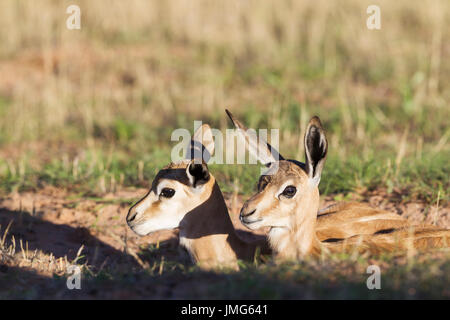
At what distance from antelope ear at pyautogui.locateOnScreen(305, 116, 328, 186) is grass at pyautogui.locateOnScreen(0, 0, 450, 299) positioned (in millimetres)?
641

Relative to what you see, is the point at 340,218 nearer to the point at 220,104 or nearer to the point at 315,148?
the point at 315,148

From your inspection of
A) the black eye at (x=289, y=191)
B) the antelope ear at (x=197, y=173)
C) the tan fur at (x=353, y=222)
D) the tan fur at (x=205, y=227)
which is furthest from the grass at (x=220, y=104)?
the tan fur at (x=353, y=222)

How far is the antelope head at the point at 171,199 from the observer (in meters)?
5.00

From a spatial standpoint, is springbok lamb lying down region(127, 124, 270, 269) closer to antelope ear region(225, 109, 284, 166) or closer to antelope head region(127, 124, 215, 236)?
antelope head region(127, 124, 215, 236)

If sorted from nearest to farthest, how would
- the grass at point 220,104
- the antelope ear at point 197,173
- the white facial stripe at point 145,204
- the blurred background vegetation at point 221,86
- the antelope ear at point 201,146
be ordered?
the grass at point 220,104
the antelope ear at point 197,173
the white facial stripe at point 145,204
the antelope ear at point 201,146
the blurred background vegetation at point 221,86

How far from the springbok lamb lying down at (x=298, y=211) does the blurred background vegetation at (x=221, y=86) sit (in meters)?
1.89

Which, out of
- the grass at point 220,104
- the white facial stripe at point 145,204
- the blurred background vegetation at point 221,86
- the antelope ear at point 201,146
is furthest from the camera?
the blurred background vegetation at point 221,86

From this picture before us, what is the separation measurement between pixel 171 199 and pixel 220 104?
6.14 metres

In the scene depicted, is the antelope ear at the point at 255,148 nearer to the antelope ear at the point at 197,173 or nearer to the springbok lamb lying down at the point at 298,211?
the springbok lamb lying down at the point at 298,211

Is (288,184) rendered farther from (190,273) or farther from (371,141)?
(371,141)

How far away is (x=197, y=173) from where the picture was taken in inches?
196

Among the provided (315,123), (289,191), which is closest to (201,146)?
(289,191)

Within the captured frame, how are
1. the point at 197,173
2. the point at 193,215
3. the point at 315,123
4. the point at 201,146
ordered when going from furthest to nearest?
the point at 201,146 → the point at 193,215 → the point at 197,173 → the point at 315,123
